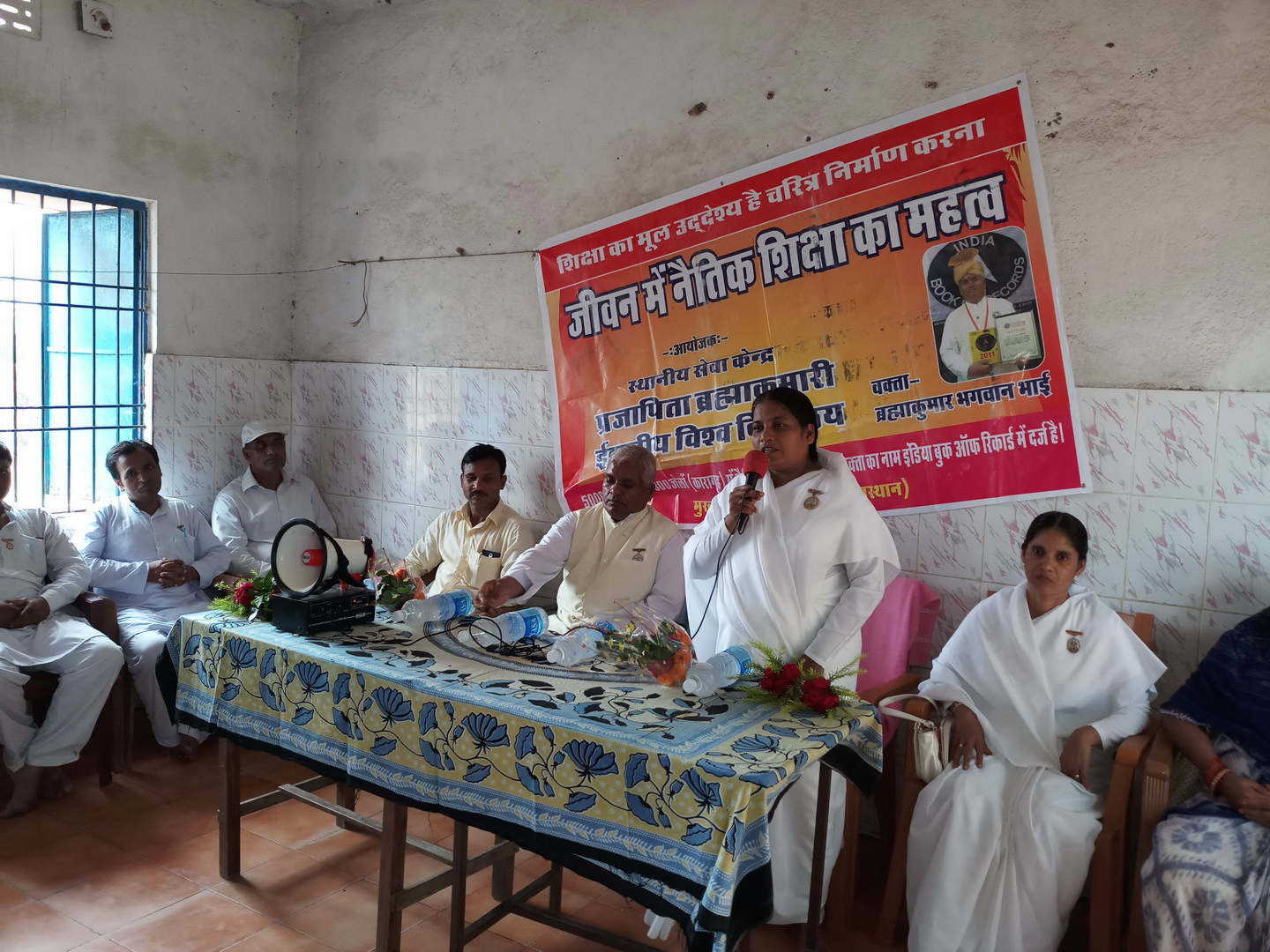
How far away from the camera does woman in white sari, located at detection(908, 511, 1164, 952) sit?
Answer: 273cm

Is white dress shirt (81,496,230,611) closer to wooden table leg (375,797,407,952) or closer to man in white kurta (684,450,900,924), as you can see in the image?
wooden table leg (375,797,407,952)

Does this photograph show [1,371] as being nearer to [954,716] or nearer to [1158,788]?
[954,716]

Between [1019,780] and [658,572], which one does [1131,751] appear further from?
[658,572]

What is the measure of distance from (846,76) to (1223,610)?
2.40m

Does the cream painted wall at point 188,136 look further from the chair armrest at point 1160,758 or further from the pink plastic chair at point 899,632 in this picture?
the chair armrest at point 1160,758

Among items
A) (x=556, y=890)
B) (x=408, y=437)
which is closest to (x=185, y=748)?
(x=408, y=437)

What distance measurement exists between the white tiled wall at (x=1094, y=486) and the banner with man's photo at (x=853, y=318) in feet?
0.41

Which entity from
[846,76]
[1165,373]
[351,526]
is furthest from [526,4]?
[1165,373]

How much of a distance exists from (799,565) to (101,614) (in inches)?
124

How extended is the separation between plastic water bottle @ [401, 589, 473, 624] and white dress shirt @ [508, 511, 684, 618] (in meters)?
0.65

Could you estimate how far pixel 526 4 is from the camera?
15.9 feet

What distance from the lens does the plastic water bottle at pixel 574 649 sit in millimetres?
2787

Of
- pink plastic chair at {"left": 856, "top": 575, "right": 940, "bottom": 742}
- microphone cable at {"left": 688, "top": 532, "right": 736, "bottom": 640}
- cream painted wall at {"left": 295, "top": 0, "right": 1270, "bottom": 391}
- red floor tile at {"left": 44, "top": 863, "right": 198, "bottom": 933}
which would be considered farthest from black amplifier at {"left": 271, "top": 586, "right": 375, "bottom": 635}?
cream painted wall at {"left": 295, "top": 0, "right": 1270, "bottom": 391}

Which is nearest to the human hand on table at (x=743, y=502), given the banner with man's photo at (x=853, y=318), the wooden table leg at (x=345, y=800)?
the banner with man's photo at (x=853, y=318)
